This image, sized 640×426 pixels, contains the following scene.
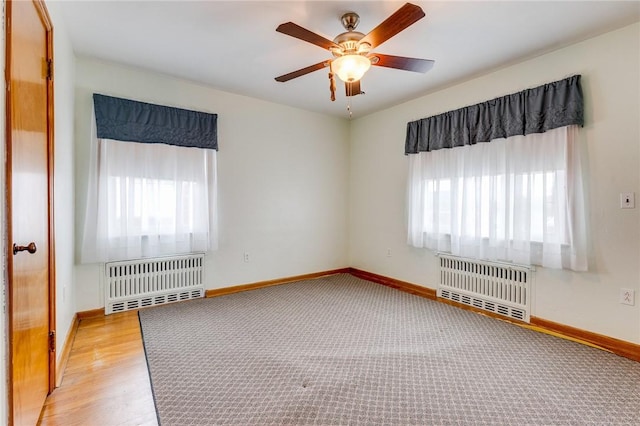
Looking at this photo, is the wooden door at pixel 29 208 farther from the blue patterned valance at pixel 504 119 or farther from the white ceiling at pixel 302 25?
the blue patterned valance at pixel 504 119

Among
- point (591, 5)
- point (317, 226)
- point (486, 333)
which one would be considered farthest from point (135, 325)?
point (591, 5)

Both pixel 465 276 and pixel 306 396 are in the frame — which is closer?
pixel 306 396

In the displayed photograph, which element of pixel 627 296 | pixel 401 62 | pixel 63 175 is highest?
pixel 401 62

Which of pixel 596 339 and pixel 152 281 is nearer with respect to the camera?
pixel 596 339

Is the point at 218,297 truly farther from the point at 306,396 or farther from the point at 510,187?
the point at 510,187

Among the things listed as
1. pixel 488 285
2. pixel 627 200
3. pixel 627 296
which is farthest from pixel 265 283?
pixel 627 200

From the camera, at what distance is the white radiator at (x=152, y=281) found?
125 inches

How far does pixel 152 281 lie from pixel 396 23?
329 centimetres

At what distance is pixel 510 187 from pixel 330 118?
2.74m

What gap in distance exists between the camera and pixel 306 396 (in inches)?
73.5

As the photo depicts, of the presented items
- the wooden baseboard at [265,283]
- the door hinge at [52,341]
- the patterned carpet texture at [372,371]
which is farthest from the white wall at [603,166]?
the door hinge at [52,341]

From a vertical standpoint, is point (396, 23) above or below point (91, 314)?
above

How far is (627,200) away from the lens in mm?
2420

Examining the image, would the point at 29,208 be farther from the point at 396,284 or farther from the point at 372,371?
the point at 396,284
